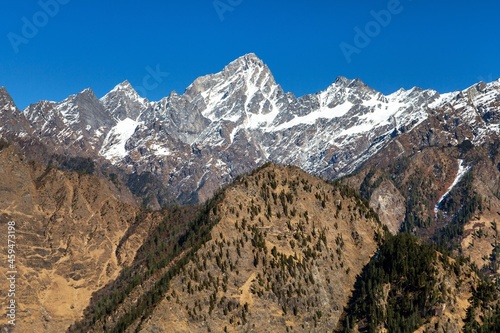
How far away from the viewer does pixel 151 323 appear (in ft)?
652
